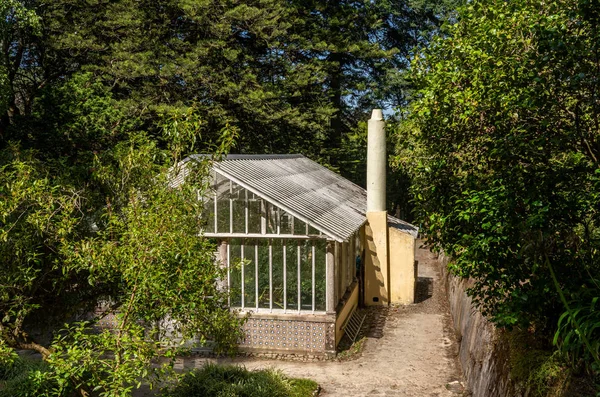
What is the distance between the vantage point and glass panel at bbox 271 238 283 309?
47.7ft

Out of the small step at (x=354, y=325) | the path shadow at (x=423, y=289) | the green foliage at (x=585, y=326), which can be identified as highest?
the green foliage at (x=585, y=326)

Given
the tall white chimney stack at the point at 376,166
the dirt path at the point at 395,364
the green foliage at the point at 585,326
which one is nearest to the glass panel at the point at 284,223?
the dirt path at the point at 395,364

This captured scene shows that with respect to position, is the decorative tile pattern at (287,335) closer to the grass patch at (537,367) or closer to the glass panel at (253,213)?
the glass panel at (253,213)

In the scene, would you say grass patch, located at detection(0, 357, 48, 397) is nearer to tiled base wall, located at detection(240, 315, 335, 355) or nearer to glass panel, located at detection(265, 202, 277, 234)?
tiled base wall, located at detection(240, 315, 335, 355)

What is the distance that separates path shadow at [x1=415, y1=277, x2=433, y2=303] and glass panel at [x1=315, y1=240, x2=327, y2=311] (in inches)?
260

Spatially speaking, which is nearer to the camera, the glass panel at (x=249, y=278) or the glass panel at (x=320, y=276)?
the glass panel at (x=320, y=276)

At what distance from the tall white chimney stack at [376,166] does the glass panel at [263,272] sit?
5675 mm

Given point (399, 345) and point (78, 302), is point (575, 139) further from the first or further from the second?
point (399, 345)

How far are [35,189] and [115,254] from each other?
124 cm

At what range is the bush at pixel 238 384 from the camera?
1104cm

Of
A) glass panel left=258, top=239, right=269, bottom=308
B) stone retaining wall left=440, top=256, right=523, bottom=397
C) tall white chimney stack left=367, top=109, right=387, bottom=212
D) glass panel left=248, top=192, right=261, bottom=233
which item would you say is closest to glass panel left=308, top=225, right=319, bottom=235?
glass panel left=258, top=239, right=269, bottom=308

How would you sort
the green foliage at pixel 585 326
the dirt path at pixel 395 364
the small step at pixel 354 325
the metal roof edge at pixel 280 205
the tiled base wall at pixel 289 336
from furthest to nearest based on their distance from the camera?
the small step at pixel 354 325
the tiled base wall at pixel 289 336
the metal roof edge at pixel 280 205
the dirt path at pixel 395 364
the green foliage at pixel 585 326

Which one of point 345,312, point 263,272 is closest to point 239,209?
point 263,272

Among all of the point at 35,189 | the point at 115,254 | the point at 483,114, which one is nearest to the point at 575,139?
the point at 483,114
